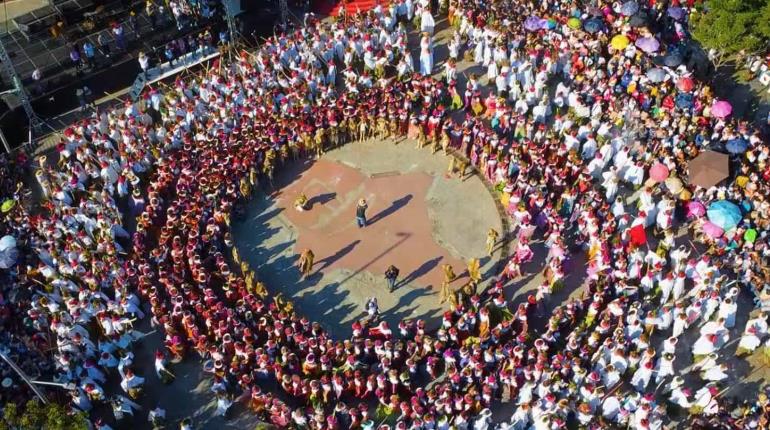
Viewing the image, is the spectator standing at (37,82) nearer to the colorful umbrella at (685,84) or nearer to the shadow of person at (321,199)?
the shadow of person at (321,199)

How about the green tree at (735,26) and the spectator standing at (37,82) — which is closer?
the green tree at (735,26)

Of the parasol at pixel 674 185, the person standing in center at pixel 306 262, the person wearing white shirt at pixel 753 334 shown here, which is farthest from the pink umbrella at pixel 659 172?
the person standing in center at pixel 306 262

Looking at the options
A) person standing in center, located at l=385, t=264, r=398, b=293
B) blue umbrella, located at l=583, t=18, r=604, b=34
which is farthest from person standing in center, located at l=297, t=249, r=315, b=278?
blue umbrella, located at l=583, t=18, r=604, b=34

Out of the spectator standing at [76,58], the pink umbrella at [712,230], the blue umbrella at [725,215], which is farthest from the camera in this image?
the spectator standing at [76,58]

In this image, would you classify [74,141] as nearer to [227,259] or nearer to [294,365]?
[227,259]

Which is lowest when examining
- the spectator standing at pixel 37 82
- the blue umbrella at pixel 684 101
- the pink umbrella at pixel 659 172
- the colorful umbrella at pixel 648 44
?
the pink umbrella at pixel 659 172
